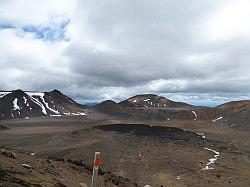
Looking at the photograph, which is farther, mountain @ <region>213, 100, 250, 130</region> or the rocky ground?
mountain @ <region>213, 100, 250, 130</region>

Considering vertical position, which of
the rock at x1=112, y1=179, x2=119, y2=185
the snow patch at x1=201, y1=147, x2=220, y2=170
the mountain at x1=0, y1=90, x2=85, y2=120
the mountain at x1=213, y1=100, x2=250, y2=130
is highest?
the mountain at x1=0, y1=90, x2=85, y2=120

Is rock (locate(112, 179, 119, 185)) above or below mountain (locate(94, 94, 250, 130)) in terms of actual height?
below

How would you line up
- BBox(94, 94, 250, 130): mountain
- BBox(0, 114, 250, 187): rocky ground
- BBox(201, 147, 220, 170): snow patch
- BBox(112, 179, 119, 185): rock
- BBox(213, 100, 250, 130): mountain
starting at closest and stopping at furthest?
BBox(0, 114, 250, 187): rocky ground
BBox(112, 179, 119, 185): rock
BBox(201, 147, 220, 170): snow patch
BBox(213, 100, 250, 130): mountain
BBox(94, 94, 250, 130): mountain

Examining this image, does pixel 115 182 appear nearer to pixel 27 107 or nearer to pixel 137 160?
pixel 137 160

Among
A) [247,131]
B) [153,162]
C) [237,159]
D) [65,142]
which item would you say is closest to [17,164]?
[153,162]

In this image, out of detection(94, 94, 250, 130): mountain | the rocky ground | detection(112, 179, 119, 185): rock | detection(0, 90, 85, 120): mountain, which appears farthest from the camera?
detection(0, 90, 85, 120): mountain

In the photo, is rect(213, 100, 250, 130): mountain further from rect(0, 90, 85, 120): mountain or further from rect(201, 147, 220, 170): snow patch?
rect(0, 90, 85, 120): mountain

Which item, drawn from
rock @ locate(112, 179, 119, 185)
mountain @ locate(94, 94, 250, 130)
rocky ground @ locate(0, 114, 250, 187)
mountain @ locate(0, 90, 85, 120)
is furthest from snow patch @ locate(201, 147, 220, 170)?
mountain @ locate(0, 90, 85, 120)

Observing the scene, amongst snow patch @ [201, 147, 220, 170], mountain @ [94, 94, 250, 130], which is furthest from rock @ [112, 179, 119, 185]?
mountain @ [94, 94, 250, 130]

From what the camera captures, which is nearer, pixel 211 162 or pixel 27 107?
pixel 211 162

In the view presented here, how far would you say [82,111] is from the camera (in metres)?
195

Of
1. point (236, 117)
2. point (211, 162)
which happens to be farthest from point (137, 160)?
point (236, 117)

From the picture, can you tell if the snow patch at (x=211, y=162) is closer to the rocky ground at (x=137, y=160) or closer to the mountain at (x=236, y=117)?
the rocky ground at (x=137, y=160)

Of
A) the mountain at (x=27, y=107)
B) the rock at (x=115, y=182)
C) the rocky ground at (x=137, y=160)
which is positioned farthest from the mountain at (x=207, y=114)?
the rock at (x=115, y=182)
